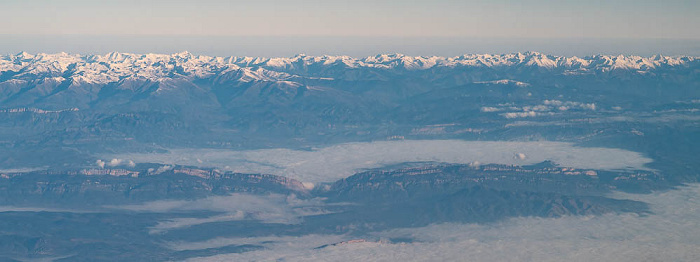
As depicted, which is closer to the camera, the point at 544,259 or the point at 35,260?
the point at 544,259

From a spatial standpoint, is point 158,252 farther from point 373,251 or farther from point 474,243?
point 474,243

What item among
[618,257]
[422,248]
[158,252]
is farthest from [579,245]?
[158,252]

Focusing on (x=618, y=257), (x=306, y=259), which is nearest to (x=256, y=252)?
(x=306, y=259)

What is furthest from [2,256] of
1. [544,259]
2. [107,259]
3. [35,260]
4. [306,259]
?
[544,259]

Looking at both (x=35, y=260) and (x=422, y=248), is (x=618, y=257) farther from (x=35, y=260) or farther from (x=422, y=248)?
(x=35, y=260)

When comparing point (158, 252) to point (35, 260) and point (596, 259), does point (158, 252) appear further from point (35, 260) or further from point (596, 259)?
point (596, 259)

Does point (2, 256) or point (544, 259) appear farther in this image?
point (2, 256)

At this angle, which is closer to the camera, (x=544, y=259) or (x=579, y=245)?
(x=544, y=259)
